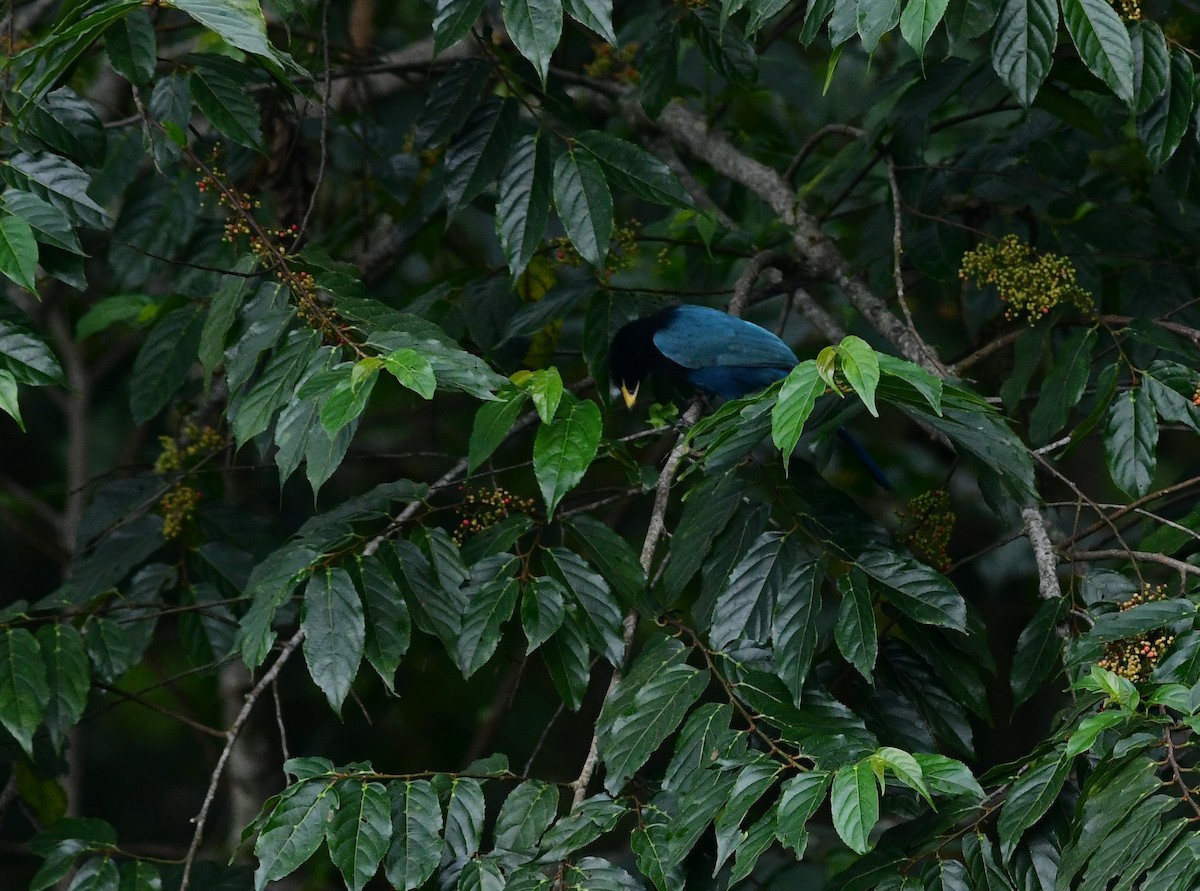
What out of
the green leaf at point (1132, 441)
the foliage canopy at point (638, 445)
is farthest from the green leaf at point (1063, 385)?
the green leaf at point (1132, 441)

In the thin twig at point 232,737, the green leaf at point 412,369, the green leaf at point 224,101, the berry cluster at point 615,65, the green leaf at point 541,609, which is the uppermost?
the green leaf at point 224,101

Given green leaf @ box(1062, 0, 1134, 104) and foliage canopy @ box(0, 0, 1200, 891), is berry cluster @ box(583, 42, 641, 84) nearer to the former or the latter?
foliage canopy @ box(0, 0, 1200, 891)

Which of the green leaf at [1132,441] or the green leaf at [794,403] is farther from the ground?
the green leaf at [794,403]

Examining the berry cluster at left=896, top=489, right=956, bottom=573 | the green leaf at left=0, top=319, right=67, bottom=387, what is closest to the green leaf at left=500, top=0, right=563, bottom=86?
the green leaf at left=0, top=319, right=67, bottom=387

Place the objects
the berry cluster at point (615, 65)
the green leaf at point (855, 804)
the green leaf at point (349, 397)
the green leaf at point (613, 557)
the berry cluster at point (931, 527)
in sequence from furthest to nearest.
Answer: the berry cluster at point (615, 65), the berry cluster at point (931, 527), the green leaf at point (613, 557), the green leaf at point (349, 397), the green leaf at point (855, 804)

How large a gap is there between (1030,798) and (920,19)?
105cm

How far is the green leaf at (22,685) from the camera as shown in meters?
2.24

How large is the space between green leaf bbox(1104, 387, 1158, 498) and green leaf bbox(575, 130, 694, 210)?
847 mm

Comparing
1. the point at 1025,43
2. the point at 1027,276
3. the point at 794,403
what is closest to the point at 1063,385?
the point at 1027,276

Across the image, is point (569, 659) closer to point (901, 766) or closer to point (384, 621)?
point (384, 621)

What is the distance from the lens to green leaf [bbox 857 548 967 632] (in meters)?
1.89

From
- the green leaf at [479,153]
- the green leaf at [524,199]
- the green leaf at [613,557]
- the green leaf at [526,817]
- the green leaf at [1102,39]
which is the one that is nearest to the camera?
the green leaf at [526,817]

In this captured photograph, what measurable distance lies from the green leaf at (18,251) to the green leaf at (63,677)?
753 mm

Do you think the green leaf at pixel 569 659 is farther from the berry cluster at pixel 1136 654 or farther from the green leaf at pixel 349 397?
the berry cluster at pixel 1136 654
